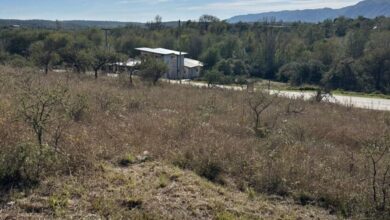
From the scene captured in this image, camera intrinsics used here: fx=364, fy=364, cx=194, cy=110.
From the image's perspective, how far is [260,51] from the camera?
51031 mm

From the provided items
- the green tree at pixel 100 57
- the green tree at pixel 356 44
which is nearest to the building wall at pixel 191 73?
the green tree at pixel 356 44

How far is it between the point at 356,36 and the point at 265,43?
11.6m

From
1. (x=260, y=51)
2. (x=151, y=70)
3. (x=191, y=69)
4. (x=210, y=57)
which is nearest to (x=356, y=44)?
(x=260, y=51)

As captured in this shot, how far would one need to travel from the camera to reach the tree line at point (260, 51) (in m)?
32.3

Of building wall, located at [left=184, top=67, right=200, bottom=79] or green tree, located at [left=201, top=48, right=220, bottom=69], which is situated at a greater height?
green tree, located at [left=201, top=48, right=220, bottom=69]

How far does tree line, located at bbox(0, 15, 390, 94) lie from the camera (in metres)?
32.3

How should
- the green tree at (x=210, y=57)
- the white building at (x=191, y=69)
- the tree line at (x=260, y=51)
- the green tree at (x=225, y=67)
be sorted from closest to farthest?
the tree line at (x=260, y=51), the white building at (x=191, y=69), the green tree at (x=225, y=67), the green tree at (x=210, y=57)

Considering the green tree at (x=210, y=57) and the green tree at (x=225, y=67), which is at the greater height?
the green tree at (x=210, y=57)

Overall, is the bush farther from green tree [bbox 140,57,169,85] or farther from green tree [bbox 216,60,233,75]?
green tree [bbox 216,60,233,75]

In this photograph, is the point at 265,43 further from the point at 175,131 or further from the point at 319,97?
the point at 175,131

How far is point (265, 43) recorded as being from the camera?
50594 mm

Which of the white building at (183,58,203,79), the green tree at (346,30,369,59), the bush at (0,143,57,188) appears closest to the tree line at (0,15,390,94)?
the green tree at (346,30,369,59)

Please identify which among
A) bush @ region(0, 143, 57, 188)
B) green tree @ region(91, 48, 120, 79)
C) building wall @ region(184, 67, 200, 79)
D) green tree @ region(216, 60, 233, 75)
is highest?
green tree @ region(91, 48, 120, 79)

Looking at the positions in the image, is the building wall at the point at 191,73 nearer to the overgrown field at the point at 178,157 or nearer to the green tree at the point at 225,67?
the green tree at the point at 225,67
